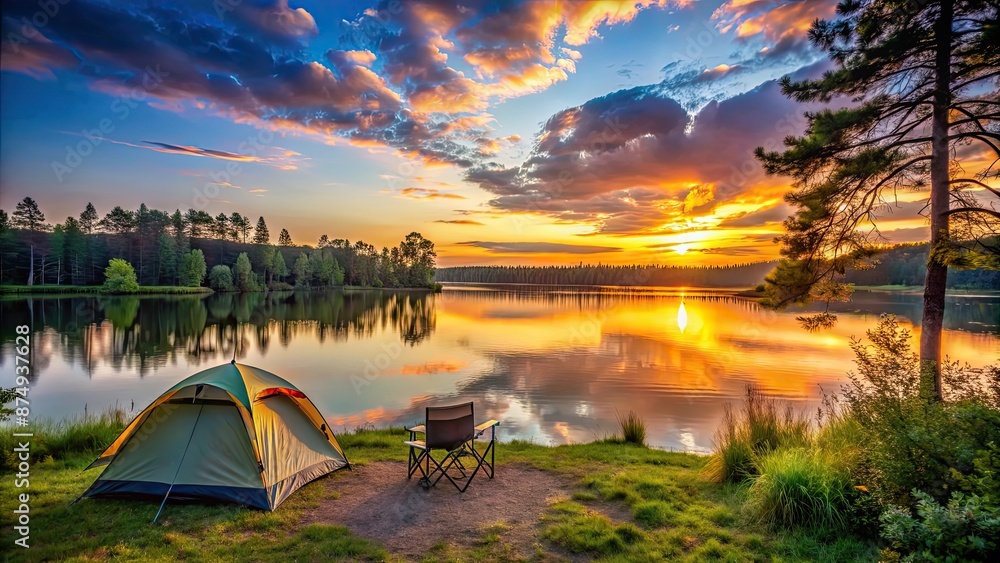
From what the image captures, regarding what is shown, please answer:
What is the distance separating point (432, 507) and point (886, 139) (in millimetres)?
10801

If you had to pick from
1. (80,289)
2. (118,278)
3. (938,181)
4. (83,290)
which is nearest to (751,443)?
(938,181)

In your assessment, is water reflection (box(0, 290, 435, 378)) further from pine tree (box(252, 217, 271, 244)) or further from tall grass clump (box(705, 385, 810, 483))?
pine tree (box(252, 217, 271, 244))

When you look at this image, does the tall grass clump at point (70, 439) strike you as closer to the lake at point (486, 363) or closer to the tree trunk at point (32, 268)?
the lake at point (486, 363)

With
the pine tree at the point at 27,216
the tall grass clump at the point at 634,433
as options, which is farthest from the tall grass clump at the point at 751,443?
the pine tree at the point at 27,216

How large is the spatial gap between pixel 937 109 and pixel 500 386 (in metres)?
13.6

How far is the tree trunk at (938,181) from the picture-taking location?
7.70 m

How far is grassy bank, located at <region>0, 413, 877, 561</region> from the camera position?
4590mm

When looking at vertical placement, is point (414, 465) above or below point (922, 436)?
below

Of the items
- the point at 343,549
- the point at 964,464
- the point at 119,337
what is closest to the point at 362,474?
the point at 343,549

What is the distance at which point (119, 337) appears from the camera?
26.2 meters

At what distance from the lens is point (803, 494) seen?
16.7 feet

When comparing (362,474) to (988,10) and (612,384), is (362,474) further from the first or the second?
(988,10)

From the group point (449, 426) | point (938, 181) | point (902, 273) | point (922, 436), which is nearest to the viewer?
point (922, 436)

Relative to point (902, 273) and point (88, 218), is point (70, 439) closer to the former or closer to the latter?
point (88, 218)
